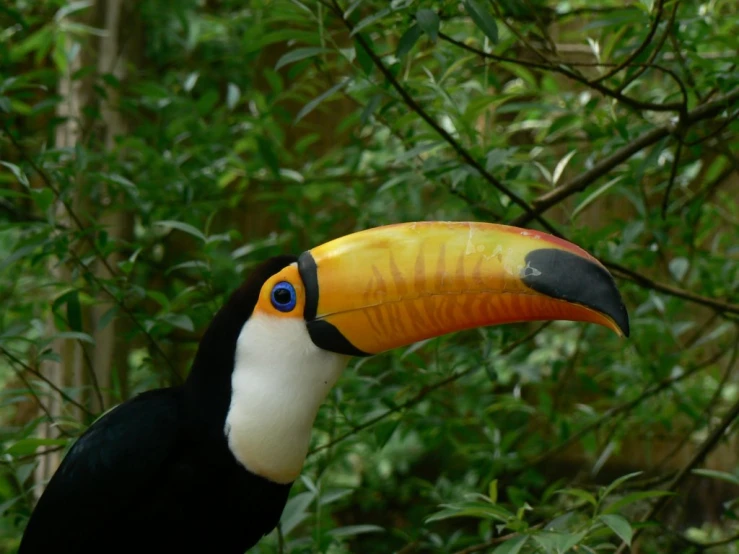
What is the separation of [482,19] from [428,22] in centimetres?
10

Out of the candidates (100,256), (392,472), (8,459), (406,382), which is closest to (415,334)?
(406,382)

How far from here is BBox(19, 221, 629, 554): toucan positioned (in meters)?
1.74

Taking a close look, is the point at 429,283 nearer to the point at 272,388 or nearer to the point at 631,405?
the point at 272,388

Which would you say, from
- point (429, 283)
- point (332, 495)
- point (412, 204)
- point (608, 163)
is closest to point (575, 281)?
point (429, 283)

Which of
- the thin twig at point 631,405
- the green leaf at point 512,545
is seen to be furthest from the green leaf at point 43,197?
the thin twig at point 631,405

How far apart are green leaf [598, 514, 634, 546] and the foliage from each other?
0.01m

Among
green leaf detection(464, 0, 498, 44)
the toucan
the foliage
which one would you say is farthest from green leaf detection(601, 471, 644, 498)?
green leaf detection(464, 0, 498, 44)

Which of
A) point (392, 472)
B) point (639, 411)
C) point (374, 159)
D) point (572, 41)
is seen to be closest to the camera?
point (639, 411)

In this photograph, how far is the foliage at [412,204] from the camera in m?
1.96

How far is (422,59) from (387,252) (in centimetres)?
127

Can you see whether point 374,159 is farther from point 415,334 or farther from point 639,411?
point 415,334

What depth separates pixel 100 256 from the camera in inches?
83.7

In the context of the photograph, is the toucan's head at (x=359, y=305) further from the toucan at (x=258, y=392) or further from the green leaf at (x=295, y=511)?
the green leaf at (x=295, y=511)

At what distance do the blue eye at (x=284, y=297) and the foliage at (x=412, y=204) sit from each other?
339mm
